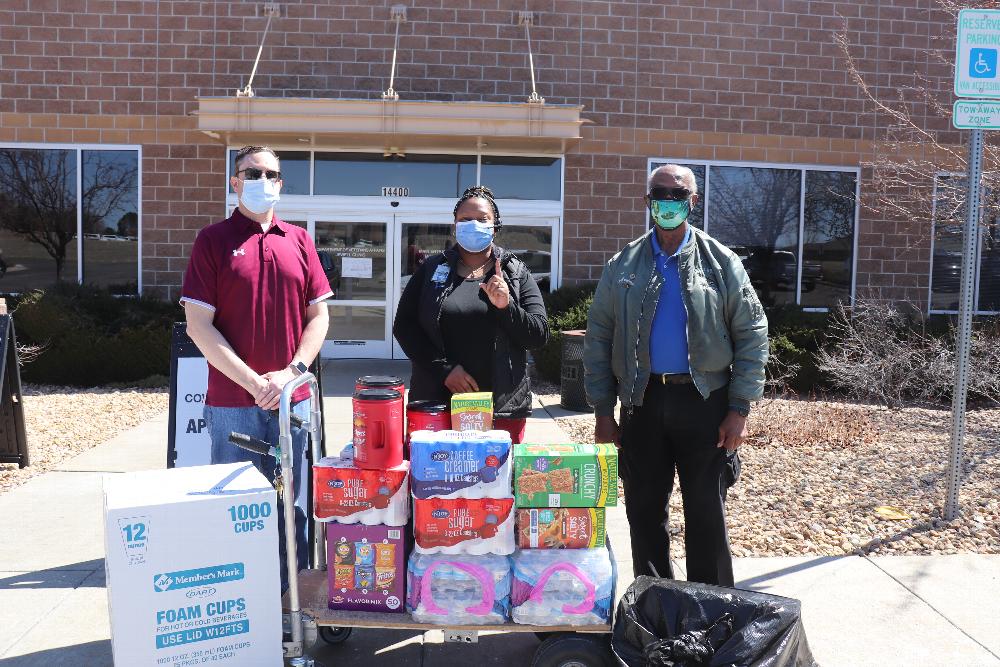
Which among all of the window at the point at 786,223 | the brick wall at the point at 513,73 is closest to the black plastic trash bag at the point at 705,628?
the brick wall at the point at 513,73

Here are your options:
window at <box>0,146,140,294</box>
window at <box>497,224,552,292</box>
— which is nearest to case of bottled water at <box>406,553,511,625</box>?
window at <box>497,224,552,292</box>

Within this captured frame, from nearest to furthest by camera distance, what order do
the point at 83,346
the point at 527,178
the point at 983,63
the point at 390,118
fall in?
the point at 983,63 < the point at 83,346 < the point at 390,118 < the point at 527,178

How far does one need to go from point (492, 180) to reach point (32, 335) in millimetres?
6506

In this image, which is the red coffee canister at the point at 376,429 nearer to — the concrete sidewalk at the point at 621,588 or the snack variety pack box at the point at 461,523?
the snack variety pack box at the point at 461,523

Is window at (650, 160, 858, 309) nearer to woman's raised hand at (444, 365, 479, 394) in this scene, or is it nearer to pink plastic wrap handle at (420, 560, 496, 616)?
woman's raised hand at (444, 365, 479, 394)

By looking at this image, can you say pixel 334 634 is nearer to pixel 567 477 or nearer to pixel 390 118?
pixel 567 477

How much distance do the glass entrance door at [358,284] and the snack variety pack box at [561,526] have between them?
9.68 m

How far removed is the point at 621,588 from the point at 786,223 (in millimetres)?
9906

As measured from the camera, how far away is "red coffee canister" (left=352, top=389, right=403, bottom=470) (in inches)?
132

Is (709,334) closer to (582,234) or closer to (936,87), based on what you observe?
(582,234)

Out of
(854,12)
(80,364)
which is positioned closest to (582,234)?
(854,12)

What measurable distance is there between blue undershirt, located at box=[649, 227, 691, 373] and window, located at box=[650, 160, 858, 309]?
31.6 feet

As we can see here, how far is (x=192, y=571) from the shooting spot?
3102 mm

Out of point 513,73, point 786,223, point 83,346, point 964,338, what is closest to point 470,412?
point 964,338
